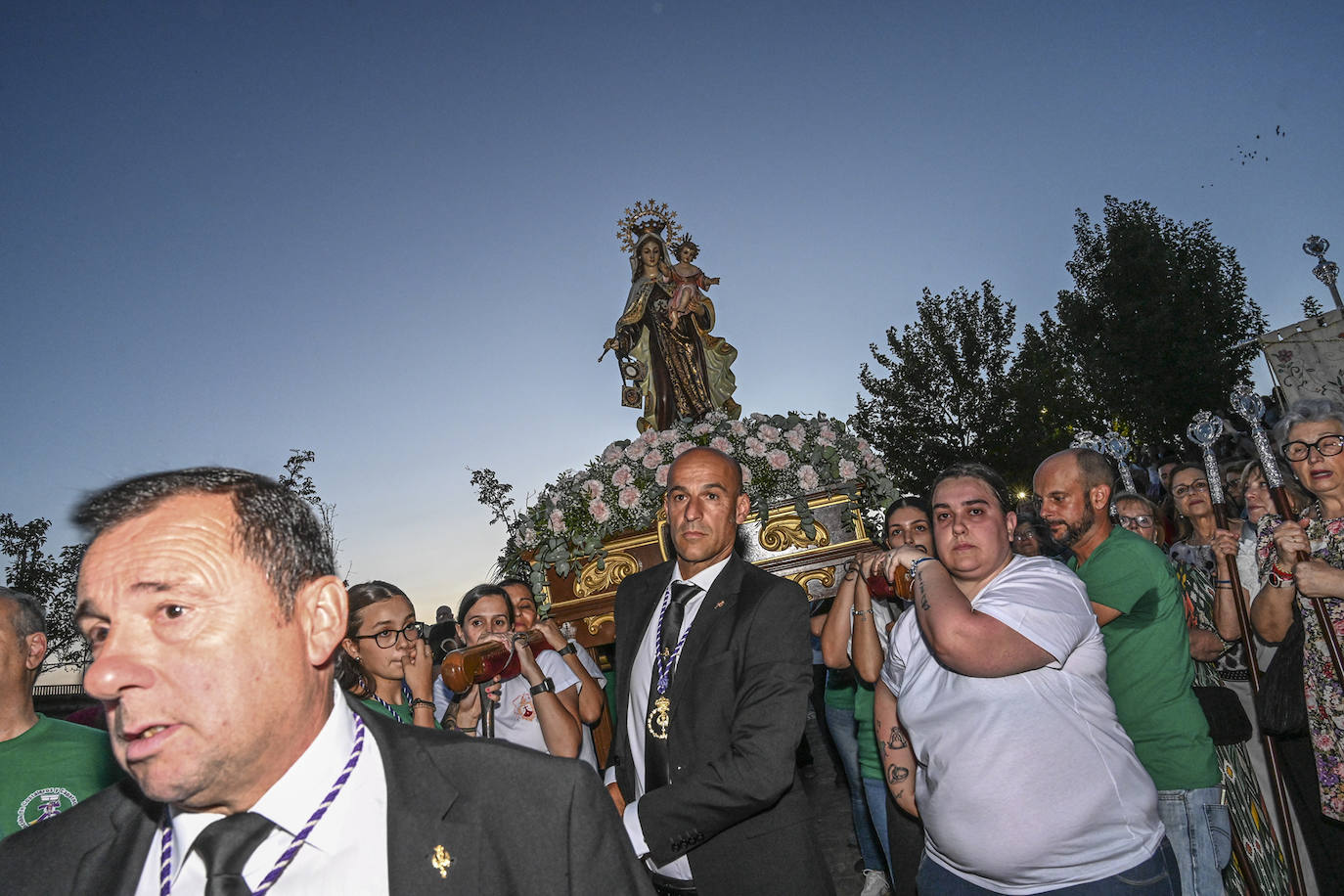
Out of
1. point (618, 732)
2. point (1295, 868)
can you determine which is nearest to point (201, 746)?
point (618, 732)

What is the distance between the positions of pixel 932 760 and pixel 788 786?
1.56 feet

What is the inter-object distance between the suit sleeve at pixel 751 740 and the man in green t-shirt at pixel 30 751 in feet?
5.65

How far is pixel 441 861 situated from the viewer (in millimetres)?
1367

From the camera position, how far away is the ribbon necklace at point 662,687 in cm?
268

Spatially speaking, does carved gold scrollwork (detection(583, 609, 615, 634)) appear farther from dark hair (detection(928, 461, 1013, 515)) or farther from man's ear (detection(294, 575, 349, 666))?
man's ear (detection(294, 575, 349, 666))

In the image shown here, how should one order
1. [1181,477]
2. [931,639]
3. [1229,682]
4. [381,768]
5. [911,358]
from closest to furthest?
1. [381,768]
2. [931,639]
3. [1229,682]
4. [1181,477]
5. [911,358]

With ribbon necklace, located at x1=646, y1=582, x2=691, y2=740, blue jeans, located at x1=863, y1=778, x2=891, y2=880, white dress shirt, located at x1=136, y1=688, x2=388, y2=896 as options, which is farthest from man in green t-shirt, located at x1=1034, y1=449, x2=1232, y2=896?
white dress shirt, located at x1=136, y1=688, x2=388, y2=896

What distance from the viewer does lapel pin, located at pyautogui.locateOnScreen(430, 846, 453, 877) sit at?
1.36 meters

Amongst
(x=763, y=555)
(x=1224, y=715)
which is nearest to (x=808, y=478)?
(x=763, y=555)

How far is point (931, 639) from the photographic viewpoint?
241cm

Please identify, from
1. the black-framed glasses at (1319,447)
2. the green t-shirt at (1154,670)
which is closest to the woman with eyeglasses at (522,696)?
the green t-shirt at (1154,670)

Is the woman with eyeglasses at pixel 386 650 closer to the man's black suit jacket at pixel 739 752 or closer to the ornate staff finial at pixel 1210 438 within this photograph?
the man's black suit jacket at pixel 739 752

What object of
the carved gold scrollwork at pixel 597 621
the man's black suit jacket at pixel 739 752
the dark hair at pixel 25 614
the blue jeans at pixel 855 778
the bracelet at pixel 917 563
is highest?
the dark hair at pixel 25 614

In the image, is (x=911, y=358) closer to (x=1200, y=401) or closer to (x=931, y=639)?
(x=1200, y=401)
